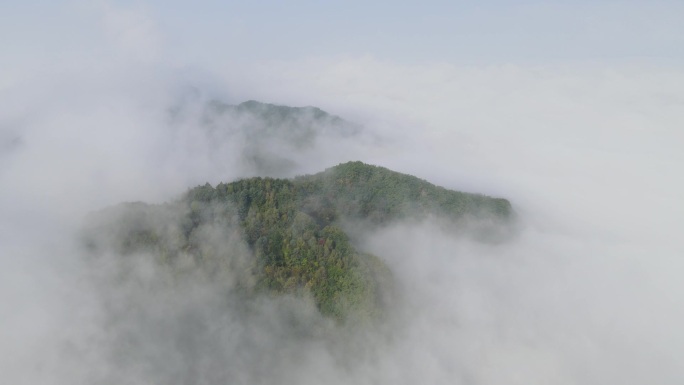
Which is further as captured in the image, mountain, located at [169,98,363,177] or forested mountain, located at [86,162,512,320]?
mountain, located at [169,98,363,177]

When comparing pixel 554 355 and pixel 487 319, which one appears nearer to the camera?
pixel 554 355

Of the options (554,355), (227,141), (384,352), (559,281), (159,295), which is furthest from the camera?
A: (227,141)

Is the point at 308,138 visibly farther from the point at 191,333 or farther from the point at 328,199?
the point at 191,333

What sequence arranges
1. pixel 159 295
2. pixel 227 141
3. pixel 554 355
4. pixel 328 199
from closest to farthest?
pixel 159 295 → pixel 554 355 → pixel 328 199 → pixel 227 141

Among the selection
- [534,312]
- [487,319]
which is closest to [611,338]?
[534,312]

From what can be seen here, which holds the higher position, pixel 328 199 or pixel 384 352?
pixel 328 199

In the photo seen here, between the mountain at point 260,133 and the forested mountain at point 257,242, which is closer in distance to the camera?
the forested mountain at point 257,242

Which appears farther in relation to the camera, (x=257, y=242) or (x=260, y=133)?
(x=260, y=133)

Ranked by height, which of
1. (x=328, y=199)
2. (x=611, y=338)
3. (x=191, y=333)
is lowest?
(x=611, y=338)
